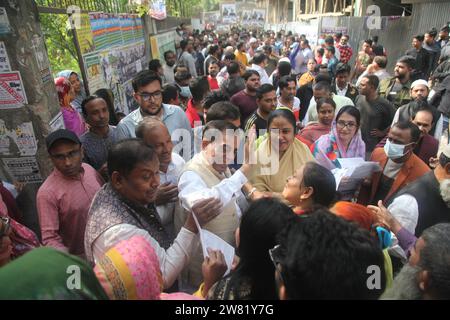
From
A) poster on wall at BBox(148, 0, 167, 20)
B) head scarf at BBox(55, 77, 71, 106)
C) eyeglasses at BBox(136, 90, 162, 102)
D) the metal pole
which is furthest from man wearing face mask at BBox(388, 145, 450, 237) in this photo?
poster on wall at BBox(148, 0, 167, 20)

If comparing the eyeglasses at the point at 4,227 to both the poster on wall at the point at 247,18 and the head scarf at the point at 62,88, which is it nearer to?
the head scarf at the point at 62,88

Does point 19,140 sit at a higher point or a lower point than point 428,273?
higher

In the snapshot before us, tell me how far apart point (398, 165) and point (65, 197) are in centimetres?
256

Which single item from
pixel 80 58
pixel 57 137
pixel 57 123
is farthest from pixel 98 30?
pixel 57 137

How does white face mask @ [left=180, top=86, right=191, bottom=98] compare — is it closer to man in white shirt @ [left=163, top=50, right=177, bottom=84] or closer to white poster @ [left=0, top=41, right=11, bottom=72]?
man in white shirt @ [left=163, top=50, right=177, bottom=84]

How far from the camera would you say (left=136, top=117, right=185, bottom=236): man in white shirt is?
210 cm

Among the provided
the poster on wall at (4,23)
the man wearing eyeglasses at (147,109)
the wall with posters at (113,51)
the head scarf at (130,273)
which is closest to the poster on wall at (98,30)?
the wall with posters at (113,51)

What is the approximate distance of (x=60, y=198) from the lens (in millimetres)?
2072

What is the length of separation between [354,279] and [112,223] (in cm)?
109

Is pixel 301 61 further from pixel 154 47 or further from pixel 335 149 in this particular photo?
pixel 335 149

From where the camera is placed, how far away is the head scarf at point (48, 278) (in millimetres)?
785

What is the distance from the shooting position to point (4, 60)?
95.7 inches

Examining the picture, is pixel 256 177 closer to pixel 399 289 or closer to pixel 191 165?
pixel 191 165

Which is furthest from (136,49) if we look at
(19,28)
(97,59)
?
(19,28)
